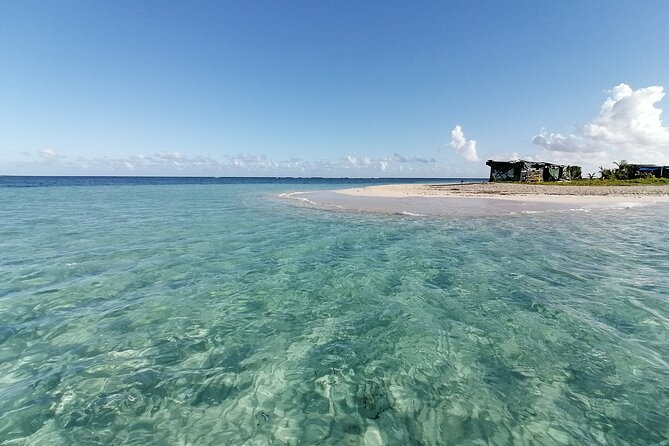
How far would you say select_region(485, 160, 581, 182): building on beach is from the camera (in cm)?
6519

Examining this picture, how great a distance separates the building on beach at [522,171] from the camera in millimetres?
65188

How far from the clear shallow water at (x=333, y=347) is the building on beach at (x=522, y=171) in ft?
194

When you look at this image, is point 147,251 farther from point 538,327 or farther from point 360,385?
point 538,327

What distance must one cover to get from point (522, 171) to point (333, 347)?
72.7 metres

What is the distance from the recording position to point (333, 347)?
6121 mm

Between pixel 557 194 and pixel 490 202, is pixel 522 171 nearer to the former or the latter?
pixel 557 194

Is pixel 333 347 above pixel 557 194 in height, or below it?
below

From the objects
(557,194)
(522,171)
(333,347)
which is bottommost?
(333,347)

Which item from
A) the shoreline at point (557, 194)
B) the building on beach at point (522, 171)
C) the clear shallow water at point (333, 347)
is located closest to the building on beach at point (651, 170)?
the building on beach at point (522, 171)

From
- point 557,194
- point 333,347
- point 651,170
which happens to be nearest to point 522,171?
point 557,194

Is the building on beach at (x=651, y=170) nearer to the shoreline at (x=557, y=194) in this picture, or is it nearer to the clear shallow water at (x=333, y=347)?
the shoreline at (x=557, y=194)

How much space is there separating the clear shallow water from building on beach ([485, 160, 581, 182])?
194 feet

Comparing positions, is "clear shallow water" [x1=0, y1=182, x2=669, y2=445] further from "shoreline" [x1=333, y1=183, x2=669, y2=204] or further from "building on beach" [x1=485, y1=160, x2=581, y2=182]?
"building on beach" [x1=485, y1=160, x2=581, y2=182]

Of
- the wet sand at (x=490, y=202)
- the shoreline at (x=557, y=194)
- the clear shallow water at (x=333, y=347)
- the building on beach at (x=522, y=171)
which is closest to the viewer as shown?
the clear shallow water at (x=333, y=347)
